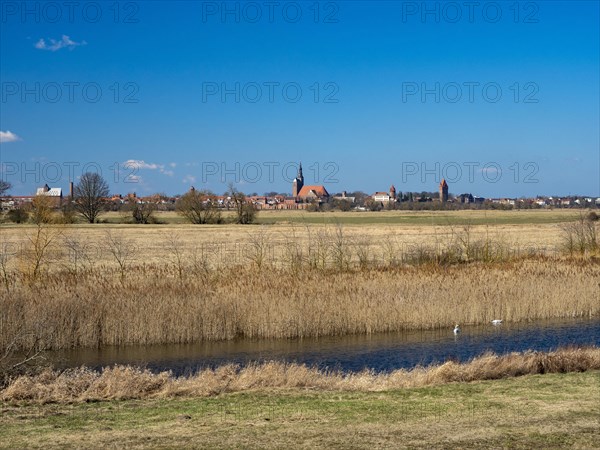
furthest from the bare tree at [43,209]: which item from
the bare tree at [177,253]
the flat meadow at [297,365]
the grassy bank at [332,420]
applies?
the grassy bank at [332,420]

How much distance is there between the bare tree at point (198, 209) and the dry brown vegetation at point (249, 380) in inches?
3143

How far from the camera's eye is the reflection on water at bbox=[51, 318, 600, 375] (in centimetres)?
2069

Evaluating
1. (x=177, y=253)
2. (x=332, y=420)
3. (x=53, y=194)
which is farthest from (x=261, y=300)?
(x=53, y=194)

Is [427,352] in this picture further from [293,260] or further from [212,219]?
[212,219]

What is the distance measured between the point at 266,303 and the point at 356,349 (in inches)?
175

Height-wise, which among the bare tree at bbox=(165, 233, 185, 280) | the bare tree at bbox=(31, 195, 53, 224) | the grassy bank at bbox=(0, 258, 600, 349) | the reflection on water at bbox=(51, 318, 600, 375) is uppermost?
the bare tree at bbox=(31, 195, 53, 224)

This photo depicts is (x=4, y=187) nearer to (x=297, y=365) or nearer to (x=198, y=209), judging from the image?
(x=198, y=209)

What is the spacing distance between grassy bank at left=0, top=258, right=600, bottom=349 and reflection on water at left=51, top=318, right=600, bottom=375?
2.05 feet

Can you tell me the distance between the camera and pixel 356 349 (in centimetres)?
2272

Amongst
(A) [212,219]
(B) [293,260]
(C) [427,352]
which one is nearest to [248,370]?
(C) [427,352]

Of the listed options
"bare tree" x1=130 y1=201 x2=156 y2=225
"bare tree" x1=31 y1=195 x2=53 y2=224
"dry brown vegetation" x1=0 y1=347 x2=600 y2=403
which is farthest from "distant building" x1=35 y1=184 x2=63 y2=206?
"dry brown vegetation" x1=0 y1=347 x2=600 y2=403

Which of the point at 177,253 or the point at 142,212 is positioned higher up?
the point at 142,212

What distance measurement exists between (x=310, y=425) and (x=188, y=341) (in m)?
14.7

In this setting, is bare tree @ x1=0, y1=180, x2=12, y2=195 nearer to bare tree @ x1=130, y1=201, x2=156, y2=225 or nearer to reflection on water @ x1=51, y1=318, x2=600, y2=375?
bare tree @ x1=130, y1=201, x2=156, y2=225
